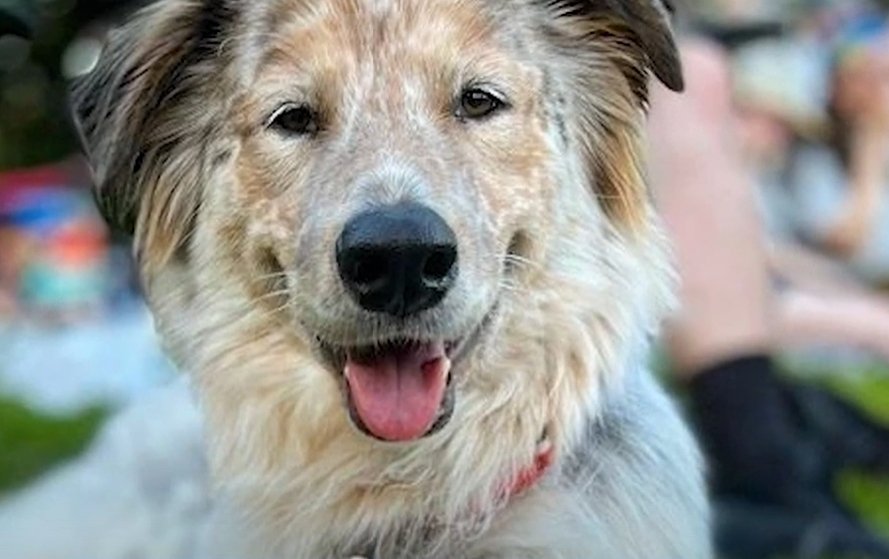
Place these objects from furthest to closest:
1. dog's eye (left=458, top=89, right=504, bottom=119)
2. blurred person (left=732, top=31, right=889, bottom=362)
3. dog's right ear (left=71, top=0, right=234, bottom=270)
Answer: blurred person (left=732, top=31, right=889, bottom=362), dog's right ear (left=71, top=0, right=234, bottom=270), dog's eye (left=458, top=89, right=504, bottom=119)

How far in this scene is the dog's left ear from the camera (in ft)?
11.2

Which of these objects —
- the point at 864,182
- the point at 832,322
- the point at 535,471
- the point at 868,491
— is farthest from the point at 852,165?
the point at 535,471

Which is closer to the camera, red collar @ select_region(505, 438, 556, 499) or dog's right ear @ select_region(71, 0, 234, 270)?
red collar @ select_region(505, 438, 556, 499)

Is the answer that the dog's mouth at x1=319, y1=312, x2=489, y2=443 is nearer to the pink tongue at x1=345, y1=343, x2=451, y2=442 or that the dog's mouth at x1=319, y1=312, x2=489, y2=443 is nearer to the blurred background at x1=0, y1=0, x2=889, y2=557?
the pink tongue at x1=345, y1=343, x2=451, y2=442

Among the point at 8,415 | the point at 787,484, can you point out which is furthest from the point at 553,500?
the point at 8,415

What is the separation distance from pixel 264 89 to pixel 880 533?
100 inches

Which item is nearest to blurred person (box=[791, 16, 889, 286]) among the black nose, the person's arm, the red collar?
the person's arm

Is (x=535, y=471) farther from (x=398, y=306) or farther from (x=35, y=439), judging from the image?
(x=35, y=439)

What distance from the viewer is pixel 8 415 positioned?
698 cm

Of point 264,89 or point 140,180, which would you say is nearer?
point 264,89

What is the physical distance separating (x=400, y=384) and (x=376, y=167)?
0.35 metres

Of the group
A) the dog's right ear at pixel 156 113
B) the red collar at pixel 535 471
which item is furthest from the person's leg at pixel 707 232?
the dog's right ear at pixel 156 113

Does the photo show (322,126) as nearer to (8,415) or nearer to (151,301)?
(151,301)

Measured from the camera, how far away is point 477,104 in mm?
3326
